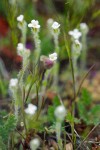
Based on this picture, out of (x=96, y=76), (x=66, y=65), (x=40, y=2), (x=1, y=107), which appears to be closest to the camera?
(x=1, y=107)

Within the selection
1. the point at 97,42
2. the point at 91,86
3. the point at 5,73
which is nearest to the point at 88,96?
the point at 91,86

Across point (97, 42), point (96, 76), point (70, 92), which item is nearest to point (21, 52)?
point (70, 92)

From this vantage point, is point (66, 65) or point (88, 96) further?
point (66, 65)

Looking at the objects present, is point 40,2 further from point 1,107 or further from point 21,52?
point 21,52

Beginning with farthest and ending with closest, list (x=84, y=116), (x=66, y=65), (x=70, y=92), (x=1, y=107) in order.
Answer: (x=66, y=65) < (x=70, y=92) < (x=1, y=107) < (x=84, y=116)

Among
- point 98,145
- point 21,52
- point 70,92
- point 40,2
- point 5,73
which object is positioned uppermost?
point 40,2

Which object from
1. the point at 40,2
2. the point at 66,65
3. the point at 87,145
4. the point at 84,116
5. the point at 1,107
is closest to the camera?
the point at 87,145

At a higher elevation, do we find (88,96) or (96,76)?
(96,76)

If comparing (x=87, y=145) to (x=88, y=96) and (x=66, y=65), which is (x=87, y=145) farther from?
(x=66, y=65)

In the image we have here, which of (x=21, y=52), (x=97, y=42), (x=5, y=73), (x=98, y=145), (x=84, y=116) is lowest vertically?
(x=98, y=145)
